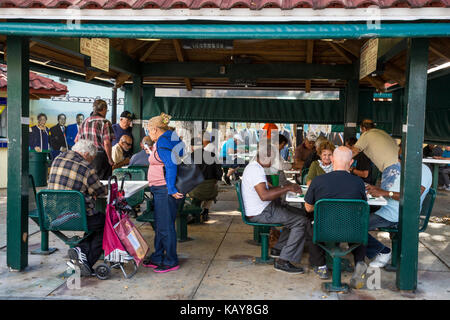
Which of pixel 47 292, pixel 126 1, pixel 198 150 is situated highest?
pixel 126 1

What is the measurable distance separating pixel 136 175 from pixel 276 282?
293cm

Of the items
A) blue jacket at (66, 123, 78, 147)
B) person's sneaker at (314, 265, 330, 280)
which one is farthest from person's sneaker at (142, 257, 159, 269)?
blue jacket at (66, 123, 78, 147)

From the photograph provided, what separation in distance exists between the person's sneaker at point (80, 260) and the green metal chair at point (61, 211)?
0.83 feet

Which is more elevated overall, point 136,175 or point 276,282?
point 136,175

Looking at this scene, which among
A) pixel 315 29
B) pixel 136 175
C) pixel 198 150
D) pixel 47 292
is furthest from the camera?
pixel 198 150

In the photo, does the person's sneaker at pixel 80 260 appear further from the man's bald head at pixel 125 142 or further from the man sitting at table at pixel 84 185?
the man's bald head at pixel 125 142

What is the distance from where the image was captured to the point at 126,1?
156 inches

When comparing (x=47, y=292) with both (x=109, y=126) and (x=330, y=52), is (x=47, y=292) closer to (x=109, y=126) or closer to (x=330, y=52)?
(x=109, y=126)

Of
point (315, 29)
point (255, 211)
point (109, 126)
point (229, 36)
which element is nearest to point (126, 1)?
point (229, 36)

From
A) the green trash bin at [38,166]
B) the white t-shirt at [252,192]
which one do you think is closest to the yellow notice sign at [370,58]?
the white t-shirt at [252,192]

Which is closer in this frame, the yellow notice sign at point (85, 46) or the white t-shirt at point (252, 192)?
the white t-shirt at point (252, 192)

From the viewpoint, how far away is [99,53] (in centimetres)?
531

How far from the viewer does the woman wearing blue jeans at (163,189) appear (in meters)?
4.69

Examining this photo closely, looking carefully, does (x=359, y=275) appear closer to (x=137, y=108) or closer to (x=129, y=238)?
(x=129, y=238)
